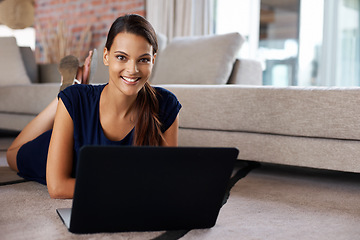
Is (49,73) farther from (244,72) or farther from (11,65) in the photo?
(244,72)

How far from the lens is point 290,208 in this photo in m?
1.54

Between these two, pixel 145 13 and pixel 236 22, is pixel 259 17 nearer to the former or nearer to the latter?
pixel 236 22

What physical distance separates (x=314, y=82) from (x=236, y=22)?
106 cm

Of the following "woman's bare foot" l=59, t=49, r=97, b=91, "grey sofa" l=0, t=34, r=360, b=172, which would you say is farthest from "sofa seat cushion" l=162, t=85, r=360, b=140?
"woman's bare foot" l=59, t=49, r=97, b=91

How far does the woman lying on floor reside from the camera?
1357mm

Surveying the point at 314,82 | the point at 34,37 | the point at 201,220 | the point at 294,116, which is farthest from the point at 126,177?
the point at 34,37

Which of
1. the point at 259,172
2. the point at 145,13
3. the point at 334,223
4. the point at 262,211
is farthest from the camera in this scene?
the point at 145,13

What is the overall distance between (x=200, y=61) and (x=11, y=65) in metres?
1.83

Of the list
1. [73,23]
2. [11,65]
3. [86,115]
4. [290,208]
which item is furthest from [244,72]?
[73,23]

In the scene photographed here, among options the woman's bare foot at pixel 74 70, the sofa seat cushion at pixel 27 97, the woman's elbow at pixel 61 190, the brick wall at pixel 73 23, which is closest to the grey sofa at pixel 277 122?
the woman's bare foot at pixel 74 70

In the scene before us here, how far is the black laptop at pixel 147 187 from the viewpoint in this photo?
3.35 ft

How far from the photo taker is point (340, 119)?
1.87 meters

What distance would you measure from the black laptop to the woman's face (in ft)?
1.33

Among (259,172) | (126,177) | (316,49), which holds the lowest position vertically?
(259,172)
